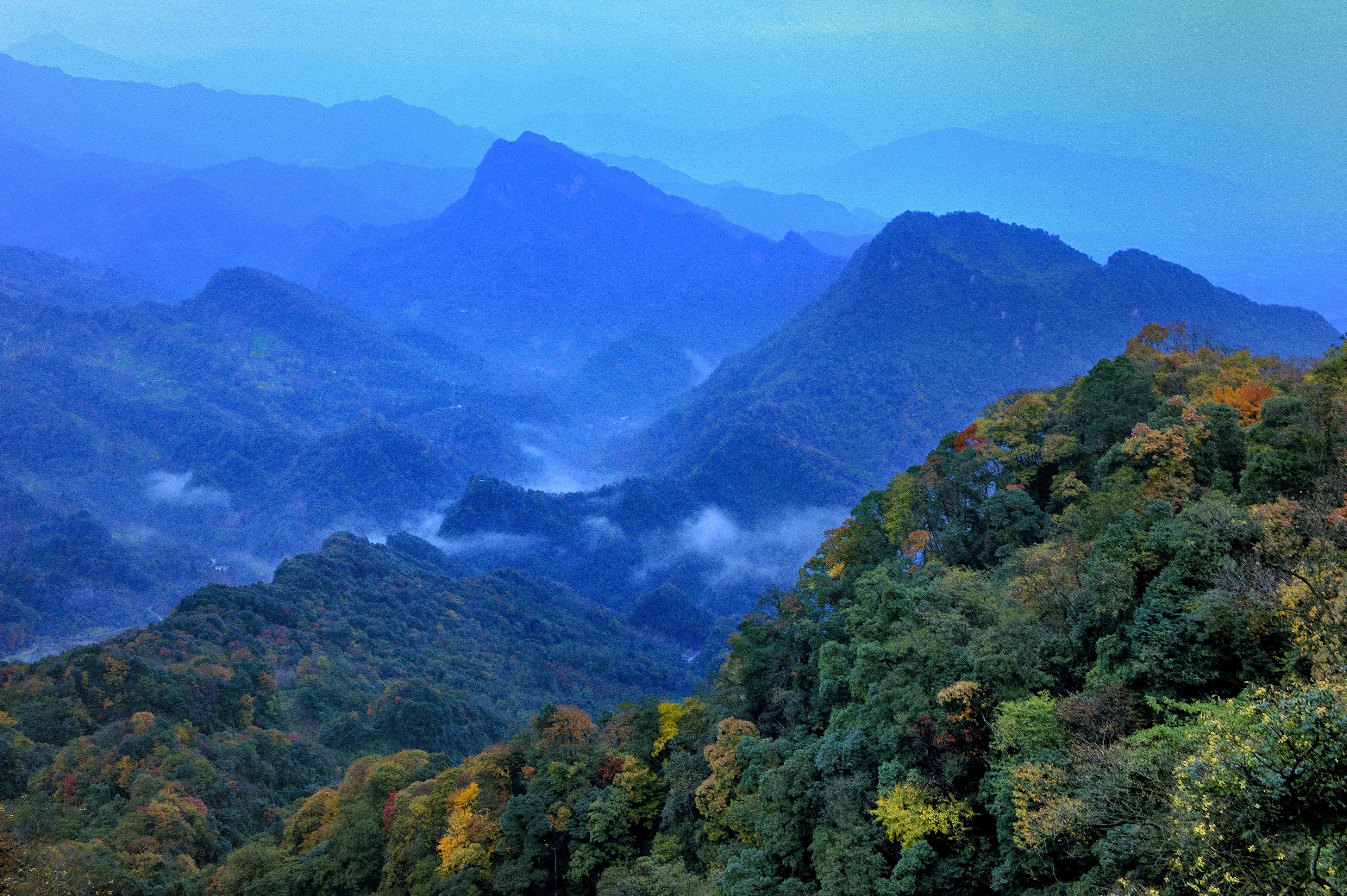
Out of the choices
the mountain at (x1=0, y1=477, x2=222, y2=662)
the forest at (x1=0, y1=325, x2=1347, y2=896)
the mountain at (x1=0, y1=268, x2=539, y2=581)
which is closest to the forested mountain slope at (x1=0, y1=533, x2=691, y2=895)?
the forest at (x1=0, y1=325, x2=1347, y2=896)

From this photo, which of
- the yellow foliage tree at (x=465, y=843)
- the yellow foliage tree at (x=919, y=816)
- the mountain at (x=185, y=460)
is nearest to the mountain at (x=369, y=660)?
the yellow foliage tree at (x=465, y=843)

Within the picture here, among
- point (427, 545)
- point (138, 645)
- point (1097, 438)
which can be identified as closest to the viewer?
point (1097, 438)

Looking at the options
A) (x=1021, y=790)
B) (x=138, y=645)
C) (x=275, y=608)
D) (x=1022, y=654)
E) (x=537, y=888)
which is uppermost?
(x=275, y=608)

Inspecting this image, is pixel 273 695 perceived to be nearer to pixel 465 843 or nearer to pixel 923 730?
pixel 465 843

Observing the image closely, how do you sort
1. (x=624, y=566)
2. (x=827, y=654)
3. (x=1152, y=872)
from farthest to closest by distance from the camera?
(x=624, y=566) < (x=827, y=654) < (x=1152, y=872)

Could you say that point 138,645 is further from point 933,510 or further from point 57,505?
point 57,505

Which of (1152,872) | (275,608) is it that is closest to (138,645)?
(275,608)

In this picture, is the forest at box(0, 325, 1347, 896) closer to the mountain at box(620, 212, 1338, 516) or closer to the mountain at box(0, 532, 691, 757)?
the mountain at box(0, 532, 691, 757)
